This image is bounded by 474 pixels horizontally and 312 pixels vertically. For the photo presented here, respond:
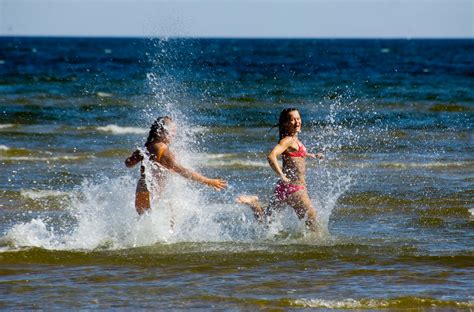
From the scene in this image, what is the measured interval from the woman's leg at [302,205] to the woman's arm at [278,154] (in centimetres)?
23

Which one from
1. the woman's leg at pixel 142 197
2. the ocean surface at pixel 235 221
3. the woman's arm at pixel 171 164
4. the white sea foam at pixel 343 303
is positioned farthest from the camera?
the woman's leg at pixel 142 197

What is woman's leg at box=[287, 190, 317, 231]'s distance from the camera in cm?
926

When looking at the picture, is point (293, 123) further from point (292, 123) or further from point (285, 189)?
point (285, 189)

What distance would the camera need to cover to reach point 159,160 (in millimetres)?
9211

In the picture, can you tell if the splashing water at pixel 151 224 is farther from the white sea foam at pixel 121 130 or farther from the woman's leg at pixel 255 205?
the white sea foam at pixel 121 130

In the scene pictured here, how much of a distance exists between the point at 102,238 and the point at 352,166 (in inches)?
264

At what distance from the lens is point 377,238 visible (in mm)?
9664

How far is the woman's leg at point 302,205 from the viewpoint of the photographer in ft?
30.4

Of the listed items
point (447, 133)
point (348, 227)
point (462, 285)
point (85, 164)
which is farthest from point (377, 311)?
point (447, 133)

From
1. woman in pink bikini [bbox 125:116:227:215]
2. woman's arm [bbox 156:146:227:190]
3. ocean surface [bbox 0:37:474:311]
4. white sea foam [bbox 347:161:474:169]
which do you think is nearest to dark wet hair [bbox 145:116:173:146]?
woman in pink bikini [bbox 125:116:227:215]

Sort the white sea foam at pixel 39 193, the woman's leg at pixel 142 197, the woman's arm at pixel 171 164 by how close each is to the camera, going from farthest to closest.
Answer: the white sea foam at pixel 39 193 → the woman's leg at pixel 142 197 → the woman's arm at pixel 171 164

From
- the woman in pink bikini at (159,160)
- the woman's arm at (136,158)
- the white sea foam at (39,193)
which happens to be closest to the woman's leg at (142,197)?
the woman in pink bikini at (159,160)

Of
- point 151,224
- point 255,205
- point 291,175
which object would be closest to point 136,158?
point 151,224

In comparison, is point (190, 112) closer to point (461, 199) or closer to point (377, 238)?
point (461, 199)
